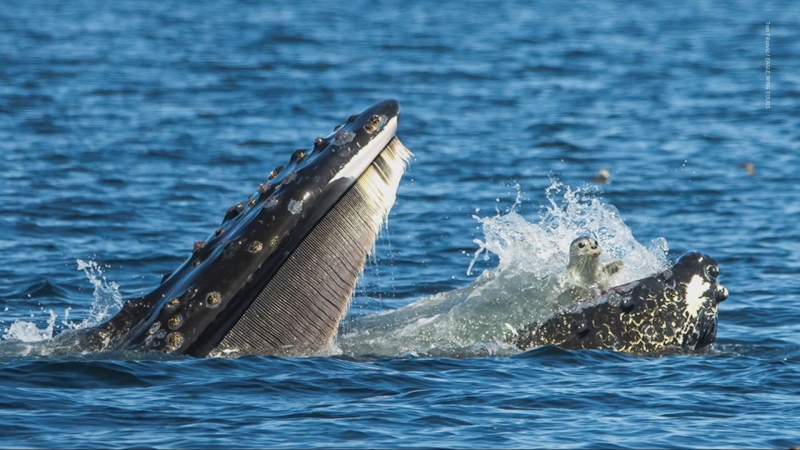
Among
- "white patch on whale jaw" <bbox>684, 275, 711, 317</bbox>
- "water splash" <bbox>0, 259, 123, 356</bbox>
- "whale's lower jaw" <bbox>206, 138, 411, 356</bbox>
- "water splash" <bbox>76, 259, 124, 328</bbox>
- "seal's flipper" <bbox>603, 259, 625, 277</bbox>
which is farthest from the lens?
"water splash" <bbox>76, 259, 124, 328</bbox>

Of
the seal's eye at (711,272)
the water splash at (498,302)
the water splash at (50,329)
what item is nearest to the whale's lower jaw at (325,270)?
the water splash at (498,302)

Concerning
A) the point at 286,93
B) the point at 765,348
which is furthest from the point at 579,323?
the point at 286,93

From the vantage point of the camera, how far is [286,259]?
10.1 meters

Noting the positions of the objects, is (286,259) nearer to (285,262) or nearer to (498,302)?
(285,262)

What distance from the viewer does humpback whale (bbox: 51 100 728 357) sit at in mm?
9875

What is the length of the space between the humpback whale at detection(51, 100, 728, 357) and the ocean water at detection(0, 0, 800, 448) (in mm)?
403

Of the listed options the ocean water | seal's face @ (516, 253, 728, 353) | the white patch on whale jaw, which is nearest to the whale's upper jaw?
the ocean water

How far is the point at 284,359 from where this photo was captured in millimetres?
11055

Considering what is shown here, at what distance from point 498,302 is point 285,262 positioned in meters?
3.12

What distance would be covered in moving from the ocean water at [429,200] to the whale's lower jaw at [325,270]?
57 cm

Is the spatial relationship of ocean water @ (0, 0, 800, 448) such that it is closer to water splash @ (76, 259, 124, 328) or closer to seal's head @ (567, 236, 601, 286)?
water splash @ (76, 259, 124, 328)

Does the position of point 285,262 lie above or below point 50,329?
above

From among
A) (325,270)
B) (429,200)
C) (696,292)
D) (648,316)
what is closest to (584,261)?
(648,316)

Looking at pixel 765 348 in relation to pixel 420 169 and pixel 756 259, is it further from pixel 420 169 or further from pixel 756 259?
pixel 420 169
